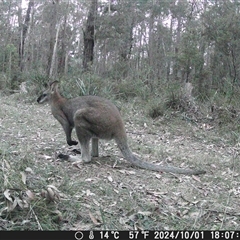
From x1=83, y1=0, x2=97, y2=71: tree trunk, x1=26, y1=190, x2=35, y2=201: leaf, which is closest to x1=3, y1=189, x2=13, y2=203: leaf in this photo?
x1=26, y1=190, x2=35, y2=201: leaf

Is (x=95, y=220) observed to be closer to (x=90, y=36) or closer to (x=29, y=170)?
(x=29, y=170)

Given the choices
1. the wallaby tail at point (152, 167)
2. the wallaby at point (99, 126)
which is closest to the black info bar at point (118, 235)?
the wallaby tail at point (152, 167)

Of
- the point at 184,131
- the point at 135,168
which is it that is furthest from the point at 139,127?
the point at 135,168

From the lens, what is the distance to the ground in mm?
3170

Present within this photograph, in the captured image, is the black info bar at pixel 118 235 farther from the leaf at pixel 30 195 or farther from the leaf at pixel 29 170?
the leaf at pixel 29 170

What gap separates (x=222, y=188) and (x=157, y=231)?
6.28ft

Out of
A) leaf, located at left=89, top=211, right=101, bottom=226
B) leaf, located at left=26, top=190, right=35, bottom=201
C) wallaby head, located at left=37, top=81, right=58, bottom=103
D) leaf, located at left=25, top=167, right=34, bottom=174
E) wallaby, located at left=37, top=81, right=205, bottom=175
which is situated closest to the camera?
leaf, located at left=26, top=190, right=35, bottom=201

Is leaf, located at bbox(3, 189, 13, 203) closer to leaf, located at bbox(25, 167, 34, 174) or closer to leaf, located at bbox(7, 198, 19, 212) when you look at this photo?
leaf, located at bbox(7, 198, 19, 212)

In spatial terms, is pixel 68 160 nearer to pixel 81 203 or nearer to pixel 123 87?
pixel 81 203

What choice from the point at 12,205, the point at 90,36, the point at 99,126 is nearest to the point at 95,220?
the point at 12,205

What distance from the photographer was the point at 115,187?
14.1 ft

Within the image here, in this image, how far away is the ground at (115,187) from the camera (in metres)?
3.17

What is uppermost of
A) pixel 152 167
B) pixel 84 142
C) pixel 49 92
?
pixel 49 92

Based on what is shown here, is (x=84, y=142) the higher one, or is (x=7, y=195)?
(x=84, y=142)
